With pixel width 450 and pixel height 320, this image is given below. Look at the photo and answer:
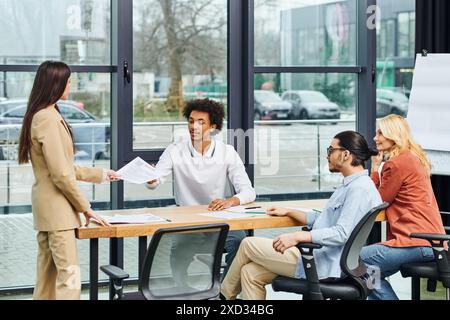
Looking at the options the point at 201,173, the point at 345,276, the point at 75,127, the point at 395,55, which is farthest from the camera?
the point at 395,55

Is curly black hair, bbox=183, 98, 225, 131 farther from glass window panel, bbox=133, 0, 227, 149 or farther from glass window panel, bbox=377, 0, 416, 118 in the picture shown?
glass window panel, bbox=377, 0, 416, 118

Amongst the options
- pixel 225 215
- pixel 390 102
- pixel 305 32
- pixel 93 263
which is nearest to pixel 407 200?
pixel 225 215

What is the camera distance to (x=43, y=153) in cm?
413

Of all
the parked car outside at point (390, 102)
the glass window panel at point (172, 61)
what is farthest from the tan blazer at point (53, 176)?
the parked car outside at point (390, 102)

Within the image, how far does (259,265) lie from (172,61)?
2183 mm

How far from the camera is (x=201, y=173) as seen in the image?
5.26 m

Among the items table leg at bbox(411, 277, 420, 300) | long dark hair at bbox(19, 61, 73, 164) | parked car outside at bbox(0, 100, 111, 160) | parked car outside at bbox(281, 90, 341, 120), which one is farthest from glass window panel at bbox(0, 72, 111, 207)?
table leg at bbox(411, 277, 420, 300)

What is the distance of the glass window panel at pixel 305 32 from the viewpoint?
6.41m

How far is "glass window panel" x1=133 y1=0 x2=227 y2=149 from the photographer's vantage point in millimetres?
6090

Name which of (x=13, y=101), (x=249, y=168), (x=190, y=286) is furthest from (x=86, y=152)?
(x=190, y=286)

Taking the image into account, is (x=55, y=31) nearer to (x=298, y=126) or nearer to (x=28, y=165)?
(x=28, y=165)

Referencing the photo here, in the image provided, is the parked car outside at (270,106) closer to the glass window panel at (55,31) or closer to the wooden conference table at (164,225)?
the glass window panel at (55,31)

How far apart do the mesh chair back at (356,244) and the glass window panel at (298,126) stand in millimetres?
2215

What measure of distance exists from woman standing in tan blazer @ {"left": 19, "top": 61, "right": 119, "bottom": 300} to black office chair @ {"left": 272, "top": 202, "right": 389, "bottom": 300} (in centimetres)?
108
